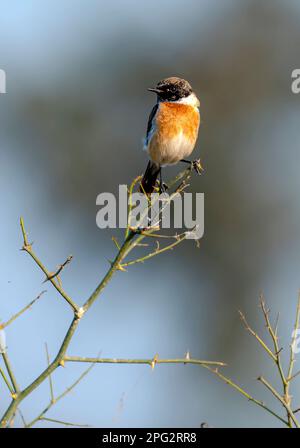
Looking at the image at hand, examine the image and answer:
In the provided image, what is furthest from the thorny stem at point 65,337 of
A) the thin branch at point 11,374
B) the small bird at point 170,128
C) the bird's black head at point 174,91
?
the bird's black head at point 174,91

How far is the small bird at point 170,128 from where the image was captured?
19.6ft

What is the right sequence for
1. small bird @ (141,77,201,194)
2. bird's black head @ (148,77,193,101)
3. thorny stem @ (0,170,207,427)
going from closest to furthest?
thorny stem @ (0,170,207,427) → small bird @ (141,77,201,194) → bird's black head @ (148,77,193,101)

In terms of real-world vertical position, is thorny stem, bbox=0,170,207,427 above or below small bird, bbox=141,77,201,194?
below

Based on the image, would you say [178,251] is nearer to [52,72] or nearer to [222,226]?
[222,226]

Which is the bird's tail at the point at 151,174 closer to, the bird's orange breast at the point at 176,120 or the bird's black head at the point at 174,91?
the bird's orange breast at the point at 176,120

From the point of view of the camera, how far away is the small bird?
5.97 metres

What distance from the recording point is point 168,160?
607cm

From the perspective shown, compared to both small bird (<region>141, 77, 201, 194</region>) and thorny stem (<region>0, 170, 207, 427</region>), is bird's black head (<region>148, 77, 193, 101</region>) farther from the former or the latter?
thorny stem (<region>0, 170, 207, 427</region>)

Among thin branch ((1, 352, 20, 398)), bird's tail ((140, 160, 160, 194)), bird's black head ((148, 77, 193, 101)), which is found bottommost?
thin branch ((1, 352, 20, 398))

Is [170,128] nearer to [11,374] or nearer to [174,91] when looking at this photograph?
[174,91]

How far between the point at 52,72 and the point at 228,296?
4982 mm

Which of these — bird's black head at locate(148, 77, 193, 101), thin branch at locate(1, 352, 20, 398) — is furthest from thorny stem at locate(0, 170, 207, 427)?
bird's black head at locate(148, 77, 193, 101)
